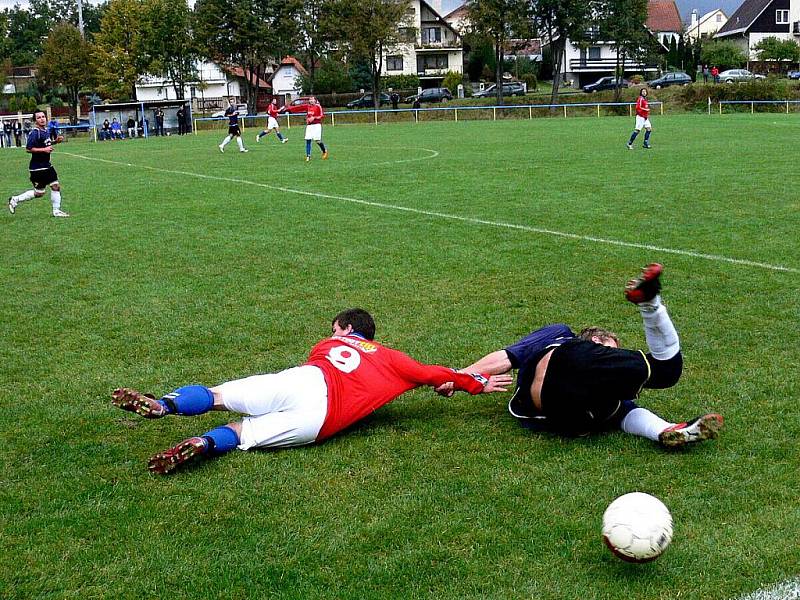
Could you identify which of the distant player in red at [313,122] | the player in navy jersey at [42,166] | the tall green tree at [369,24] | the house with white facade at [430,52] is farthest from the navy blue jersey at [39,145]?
the house with white facade at [430,52]

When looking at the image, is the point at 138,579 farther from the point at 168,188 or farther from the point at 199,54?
the point at 199,54

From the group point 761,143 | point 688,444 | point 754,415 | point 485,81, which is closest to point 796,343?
point 754,415

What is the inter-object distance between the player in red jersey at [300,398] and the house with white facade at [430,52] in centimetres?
8429

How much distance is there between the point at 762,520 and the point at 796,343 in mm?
3238

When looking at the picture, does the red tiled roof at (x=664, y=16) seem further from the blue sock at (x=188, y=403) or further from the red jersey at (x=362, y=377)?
the blue sock at (x=188, y=403)

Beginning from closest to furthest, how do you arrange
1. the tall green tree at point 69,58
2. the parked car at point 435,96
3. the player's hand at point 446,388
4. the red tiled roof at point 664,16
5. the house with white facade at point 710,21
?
the player's hand at point 446,388, the parked car at point 435,96, the tall green tree at point 69,58, the red tiled roof at point 664,16, the house with white facade at point 710,21

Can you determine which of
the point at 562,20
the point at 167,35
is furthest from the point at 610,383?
the point at 167,35

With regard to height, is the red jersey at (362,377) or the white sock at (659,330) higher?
the white sock at (659,330)

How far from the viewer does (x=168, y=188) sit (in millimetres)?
19500

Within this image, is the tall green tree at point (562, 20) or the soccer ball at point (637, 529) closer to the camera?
the soccer ball at point (637, 529)

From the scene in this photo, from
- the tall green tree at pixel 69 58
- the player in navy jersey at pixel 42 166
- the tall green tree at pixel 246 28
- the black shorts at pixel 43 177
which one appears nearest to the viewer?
the player in navy jersey at pixel 42 166

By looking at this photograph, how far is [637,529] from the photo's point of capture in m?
3.80

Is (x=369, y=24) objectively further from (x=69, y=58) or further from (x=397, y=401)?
(x=397, y=401)

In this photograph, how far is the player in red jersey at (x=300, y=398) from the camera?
513 cm
